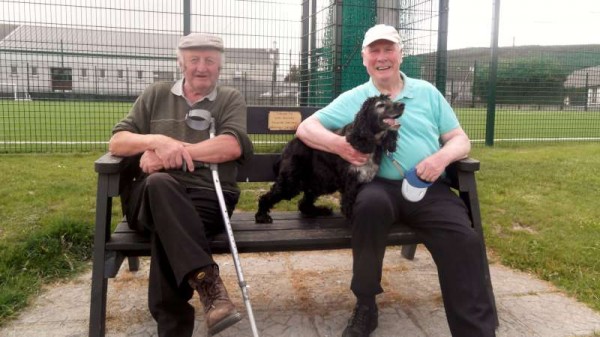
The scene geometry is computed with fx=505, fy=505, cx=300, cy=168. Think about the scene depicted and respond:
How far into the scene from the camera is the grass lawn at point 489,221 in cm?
350

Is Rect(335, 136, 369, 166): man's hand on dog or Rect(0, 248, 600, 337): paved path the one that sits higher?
Rect(335, 136, 369, 166): man's hand on dog

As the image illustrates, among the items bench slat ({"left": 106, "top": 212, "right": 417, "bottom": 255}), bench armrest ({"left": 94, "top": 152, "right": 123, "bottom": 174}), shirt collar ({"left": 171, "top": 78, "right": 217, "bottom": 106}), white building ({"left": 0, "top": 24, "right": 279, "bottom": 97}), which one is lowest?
bench slat ({"left": 106, "top": 212, "right": 417, "bottom": 255})

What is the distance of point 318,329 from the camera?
2.91m

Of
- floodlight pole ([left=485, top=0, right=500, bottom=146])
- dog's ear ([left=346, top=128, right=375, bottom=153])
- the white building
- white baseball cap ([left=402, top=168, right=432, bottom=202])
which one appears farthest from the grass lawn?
floodlight pole ([left=485, top=0, right=500, bottom=146])

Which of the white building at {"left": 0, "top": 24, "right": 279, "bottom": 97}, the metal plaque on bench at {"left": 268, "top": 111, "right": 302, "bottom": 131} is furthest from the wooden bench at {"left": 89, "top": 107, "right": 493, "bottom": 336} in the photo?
the white building at {"left": 0, "top": 24, "right": 279, "bottom": 97}

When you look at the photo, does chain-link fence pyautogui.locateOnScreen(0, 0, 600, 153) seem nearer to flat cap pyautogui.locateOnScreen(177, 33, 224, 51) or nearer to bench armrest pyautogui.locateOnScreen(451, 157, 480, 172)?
flat cap pyautogui.locateOnScreen(177, 33, 224, 51)

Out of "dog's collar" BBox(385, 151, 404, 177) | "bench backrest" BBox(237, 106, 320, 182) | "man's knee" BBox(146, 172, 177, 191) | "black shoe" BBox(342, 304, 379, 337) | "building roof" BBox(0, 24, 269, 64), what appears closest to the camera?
"man's knee" BBox(146, 172, 177, 191)

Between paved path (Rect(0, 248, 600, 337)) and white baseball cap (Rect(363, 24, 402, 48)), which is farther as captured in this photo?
white baseball cap (Rect(363, 24, 402, 48))

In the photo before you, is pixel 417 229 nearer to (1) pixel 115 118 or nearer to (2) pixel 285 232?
(2) pixel 285 232

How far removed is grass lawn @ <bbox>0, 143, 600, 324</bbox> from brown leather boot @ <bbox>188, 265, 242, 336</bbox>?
1.31 m

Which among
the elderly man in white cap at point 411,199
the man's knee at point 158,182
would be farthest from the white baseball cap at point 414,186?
the man's knee at point 158,182

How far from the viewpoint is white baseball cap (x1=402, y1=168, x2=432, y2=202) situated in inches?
109

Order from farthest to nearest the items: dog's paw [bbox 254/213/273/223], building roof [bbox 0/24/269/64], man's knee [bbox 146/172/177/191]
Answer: building roof [bbox 0/24/269/64], dog's paw [bbox 254/213/273/223], man's knee [bbox 146/172/177/191]

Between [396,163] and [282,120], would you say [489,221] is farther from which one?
[282,120]
